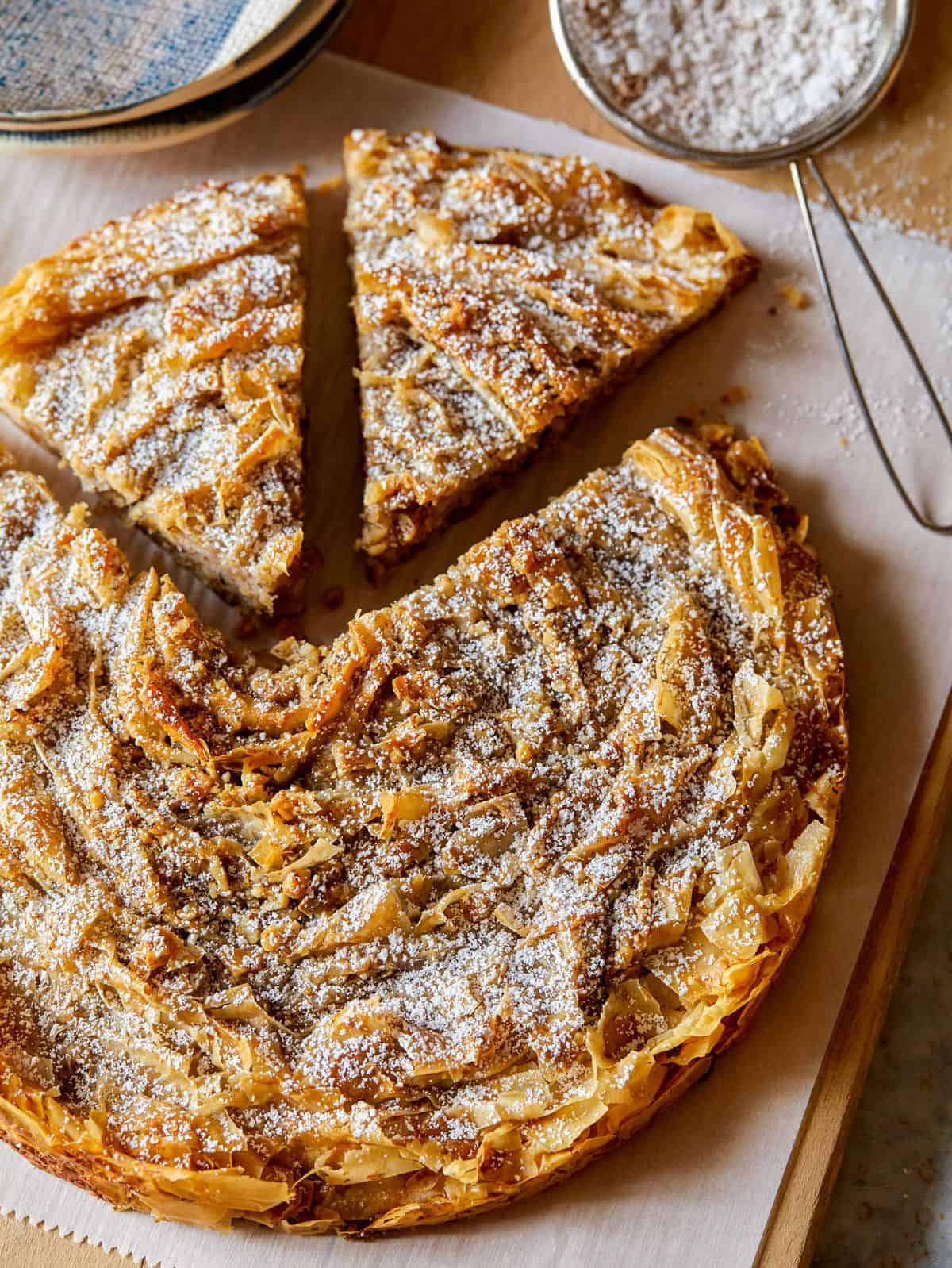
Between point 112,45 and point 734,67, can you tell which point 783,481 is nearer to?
point 734,67

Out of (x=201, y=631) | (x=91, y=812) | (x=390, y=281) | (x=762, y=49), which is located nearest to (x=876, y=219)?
(x=762, y=49)

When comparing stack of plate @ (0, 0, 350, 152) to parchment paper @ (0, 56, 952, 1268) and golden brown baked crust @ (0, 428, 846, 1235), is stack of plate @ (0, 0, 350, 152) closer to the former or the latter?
parchment paper @ (0, 56, 952, 1268)

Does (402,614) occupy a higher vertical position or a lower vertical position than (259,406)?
lower

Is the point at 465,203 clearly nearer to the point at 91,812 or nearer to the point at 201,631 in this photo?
the point at 201,631

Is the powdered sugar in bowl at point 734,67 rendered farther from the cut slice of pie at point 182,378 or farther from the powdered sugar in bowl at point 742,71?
the cut slice of pie at point 182,378

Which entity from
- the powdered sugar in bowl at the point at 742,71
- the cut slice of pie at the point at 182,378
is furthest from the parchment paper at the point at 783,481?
the cut slice of pie at the point at 182,378
